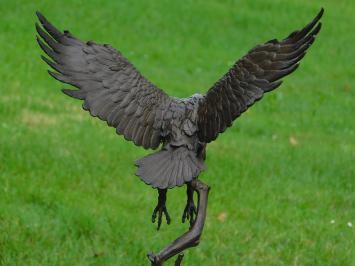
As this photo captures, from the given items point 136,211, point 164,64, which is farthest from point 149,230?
point 164,64

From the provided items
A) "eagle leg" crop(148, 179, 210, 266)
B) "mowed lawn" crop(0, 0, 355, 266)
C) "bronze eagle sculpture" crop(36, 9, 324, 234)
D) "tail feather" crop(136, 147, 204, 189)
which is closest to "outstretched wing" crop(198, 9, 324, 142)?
"bronze eagle sculpture" crop(36, 9, 324, 234)

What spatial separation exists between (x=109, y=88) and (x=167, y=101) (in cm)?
23

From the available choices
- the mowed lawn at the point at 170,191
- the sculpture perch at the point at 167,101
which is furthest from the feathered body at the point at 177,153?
the mowed lawn at the point at 170,191

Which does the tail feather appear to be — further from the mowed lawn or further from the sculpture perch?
the mowed lawn

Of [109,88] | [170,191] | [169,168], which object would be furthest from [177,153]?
[170,191]

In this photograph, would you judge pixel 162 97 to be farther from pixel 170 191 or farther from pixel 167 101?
pixel 170 191

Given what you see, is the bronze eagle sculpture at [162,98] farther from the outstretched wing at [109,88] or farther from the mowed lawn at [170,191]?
the mowed lawn at [170,191]

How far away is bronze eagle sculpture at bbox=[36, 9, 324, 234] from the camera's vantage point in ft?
8.82

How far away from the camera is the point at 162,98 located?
298cm

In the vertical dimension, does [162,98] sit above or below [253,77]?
below

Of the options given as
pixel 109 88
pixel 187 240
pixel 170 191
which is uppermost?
pixel 109 88

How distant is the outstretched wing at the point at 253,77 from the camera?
104 inches

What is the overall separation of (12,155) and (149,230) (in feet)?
4.84

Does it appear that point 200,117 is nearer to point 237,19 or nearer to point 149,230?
point 149,230
